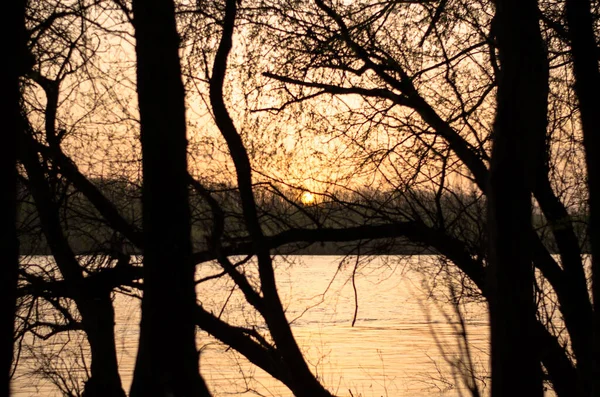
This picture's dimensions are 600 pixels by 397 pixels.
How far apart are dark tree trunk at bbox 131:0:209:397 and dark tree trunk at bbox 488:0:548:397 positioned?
2.00 m

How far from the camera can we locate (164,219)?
5.58 metres

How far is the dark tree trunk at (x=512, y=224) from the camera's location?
5.30m

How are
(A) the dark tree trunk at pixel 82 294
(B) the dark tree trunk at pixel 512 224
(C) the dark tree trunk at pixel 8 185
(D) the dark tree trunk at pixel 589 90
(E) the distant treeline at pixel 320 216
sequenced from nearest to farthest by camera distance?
A: (C) the dark tree trunk at pixel 8 185 < (D) the dark tree trunk at pixel 589 90 < (B) the dark tree trunk at pixel 512 224 < (E) the distant treeline at pixel 320 216 < (A) the dark tree trunk at pixel 82 294

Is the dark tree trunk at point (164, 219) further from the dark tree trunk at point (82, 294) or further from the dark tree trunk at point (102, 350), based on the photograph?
the dark tree trunk at point (102, 350)

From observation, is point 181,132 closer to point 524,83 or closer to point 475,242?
point 524,83

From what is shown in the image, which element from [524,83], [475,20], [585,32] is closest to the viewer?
[585,32]

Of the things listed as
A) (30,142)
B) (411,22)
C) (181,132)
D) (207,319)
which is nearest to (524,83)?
(181,132)

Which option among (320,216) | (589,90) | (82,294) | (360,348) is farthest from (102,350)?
(360,348)

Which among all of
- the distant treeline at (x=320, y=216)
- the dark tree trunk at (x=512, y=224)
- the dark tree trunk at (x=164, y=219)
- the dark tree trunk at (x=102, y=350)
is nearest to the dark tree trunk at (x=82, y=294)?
the dark tree trunk at (x=102, y=350)

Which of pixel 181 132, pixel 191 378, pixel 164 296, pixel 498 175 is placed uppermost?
pixel 181 132

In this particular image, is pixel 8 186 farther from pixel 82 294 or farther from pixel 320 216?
pixel 82 294

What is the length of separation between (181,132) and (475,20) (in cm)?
393

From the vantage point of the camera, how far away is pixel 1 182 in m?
4.28

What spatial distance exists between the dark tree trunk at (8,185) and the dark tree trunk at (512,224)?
2.85 meters
